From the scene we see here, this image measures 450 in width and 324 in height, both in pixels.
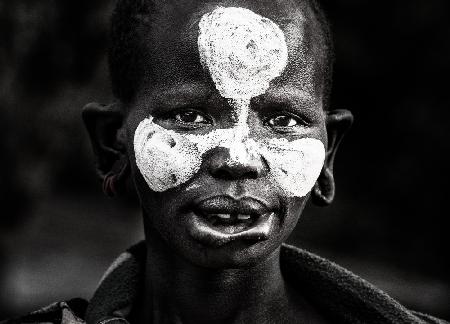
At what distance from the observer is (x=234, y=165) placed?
2580 millimetres

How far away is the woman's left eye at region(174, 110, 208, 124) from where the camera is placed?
105 inches

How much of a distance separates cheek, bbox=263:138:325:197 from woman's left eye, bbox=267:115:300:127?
5 centimetres

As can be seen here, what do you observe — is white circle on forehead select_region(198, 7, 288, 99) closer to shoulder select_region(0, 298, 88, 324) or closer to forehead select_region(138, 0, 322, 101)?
forehead select_region(138, 0, 322, 101)

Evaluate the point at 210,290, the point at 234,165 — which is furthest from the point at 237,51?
the point at 210,290

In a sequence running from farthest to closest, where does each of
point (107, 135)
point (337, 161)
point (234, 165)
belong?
point (337, 161), point (107, 135), point (234, 165)

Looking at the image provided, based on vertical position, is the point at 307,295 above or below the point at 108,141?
below

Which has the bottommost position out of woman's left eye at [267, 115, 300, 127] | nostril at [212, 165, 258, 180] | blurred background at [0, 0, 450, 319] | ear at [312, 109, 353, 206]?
blurred background at [0, 0, 450, 319]

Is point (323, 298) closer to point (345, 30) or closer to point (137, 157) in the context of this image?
point (137, 157)

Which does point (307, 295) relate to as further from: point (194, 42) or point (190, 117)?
point (194, 42)

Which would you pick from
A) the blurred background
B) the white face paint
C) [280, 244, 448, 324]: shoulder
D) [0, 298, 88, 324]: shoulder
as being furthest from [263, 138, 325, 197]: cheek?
the blurred background

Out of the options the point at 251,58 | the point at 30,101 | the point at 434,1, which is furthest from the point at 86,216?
the point at 251,58

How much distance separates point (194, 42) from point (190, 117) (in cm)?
20

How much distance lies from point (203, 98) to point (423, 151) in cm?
346

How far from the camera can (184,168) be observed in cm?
266
